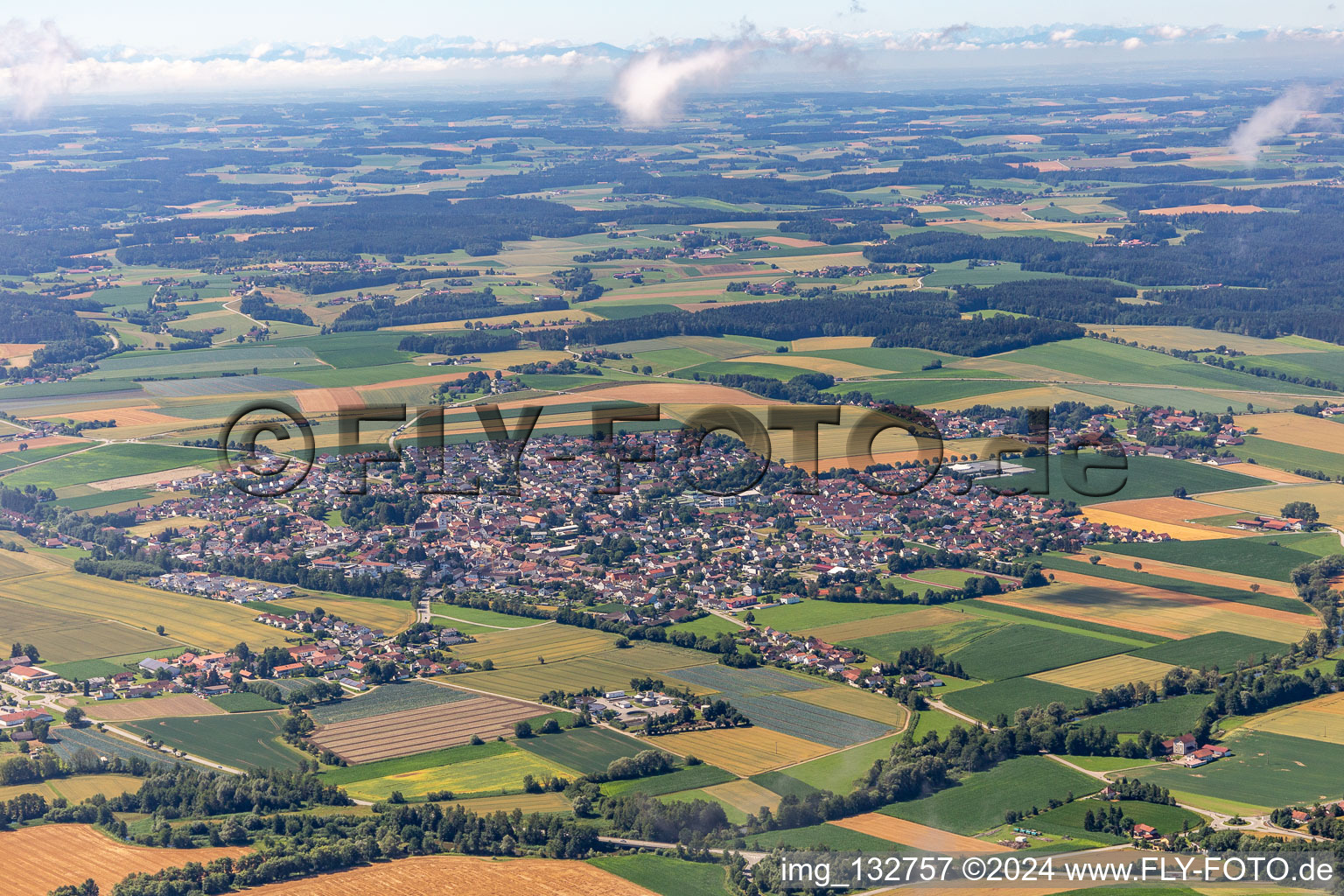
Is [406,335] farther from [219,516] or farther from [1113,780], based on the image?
[1113,780]

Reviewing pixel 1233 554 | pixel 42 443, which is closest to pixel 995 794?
pixel 1233 554

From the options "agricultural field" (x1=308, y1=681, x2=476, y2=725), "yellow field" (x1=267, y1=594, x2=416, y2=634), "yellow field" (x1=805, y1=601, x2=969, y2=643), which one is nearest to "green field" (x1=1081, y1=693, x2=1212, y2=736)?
"yellow field" (x1=805, y1=601, x2=969, y2=643)

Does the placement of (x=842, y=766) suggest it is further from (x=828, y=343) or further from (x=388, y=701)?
(x=828, y=343)

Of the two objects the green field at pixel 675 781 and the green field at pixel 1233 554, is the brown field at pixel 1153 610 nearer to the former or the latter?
the green field at pixel 1233 554

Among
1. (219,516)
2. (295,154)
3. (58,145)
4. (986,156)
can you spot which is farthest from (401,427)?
(58,145)

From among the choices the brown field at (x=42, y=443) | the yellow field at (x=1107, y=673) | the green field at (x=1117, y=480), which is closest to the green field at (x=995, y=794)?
the yellow field at (x=1107, y=673)

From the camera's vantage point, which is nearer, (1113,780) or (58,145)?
(1113,780)

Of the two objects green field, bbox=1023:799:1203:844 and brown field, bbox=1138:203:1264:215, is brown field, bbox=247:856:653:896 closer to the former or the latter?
green field, bbox=1023:799:1203:844
